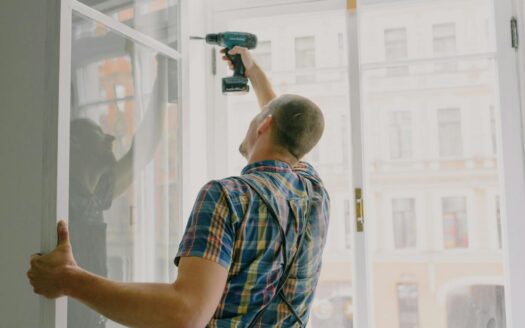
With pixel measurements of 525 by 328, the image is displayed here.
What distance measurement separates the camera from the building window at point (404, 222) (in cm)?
443

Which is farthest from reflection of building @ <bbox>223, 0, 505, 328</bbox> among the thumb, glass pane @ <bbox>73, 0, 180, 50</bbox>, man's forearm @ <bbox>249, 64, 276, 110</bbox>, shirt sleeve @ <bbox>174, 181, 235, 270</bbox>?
the thumb

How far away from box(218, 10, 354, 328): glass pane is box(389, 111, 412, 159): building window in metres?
1.14

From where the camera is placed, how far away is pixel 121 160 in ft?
4.99

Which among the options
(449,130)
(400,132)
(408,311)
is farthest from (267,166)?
(400,132)

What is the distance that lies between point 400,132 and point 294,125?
2380 mm

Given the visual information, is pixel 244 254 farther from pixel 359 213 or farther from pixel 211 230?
pixel 359 213

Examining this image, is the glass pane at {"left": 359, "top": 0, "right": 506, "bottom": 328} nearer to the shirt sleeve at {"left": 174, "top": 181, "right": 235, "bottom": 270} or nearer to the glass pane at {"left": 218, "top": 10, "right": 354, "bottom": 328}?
the glass pane at {"left": 218, "top": 10, "right": 354, "bottom": 328}

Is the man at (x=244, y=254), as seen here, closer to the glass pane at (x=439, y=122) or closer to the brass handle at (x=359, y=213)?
the brass handle at (x=359, y=213)

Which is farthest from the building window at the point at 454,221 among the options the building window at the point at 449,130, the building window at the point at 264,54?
the building window at the point at 264,54

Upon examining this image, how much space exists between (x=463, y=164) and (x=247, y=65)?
157cm

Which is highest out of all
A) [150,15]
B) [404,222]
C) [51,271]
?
[150,15]

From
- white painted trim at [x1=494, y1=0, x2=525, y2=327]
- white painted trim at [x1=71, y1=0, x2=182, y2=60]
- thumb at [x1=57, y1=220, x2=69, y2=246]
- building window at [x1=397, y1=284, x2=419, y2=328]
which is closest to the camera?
thumb at [x1=57, y1=220, x2=69, y2=246]

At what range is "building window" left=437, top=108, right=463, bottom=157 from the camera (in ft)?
9.67

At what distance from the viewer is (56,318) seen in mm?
1052
